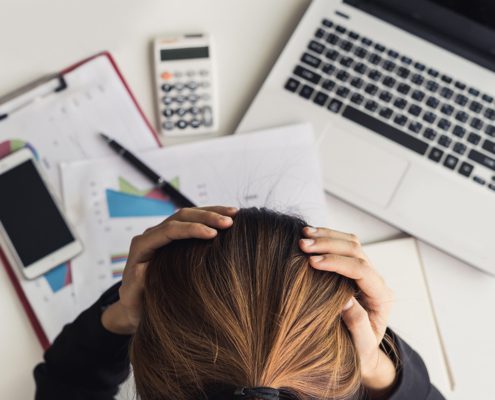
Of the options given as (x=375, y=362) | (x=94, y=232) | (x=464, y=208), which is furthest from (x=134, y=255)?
(x=464, y=208)

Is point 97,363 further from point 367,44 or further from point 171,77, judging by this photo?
point 367,44

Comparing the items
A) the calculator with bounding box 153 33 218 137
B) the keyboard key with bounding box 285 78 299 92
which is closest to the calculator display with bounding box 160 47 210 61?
the calculator with bounding box 153 33 218 137

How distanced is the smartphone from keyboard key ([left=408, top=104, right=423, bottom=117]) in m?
0.42

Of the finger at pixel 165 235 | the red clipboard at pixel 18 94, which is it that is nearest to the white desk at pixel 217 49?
the red clipboard at pixel 18 94

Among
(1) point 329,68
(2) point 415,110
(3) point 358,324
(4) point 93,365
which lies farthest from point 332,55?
(4) point 93,365

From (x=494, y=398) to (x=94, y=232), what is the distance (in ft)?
1.64

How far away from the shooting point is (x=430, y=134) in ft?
1.99

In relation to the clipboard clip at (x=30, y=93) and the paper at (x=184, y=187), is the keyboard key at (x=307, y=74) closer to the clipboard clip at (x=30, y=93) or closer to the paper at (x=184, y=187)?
the paper at (x=184, y=187)

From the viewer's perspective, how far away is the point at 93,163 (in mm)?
625

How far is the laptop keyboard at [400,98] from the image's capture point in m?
0.60

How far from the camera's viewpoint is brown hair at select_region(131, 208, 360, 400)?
34 centimetres

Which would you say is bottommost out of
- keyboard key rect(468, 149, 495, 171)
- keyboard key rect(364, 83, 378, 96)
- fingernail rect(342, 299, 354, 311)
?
fingernail rect(342, 299, 354, 311)

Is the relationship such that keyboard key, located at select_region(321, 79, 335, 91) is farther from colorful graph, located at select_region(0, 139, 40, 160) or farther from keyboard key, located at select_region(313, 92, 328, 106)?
colorful graph, located at select_region(0, 139, 40, 160)

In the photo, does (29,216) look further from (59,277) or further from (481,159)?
(481,159)
